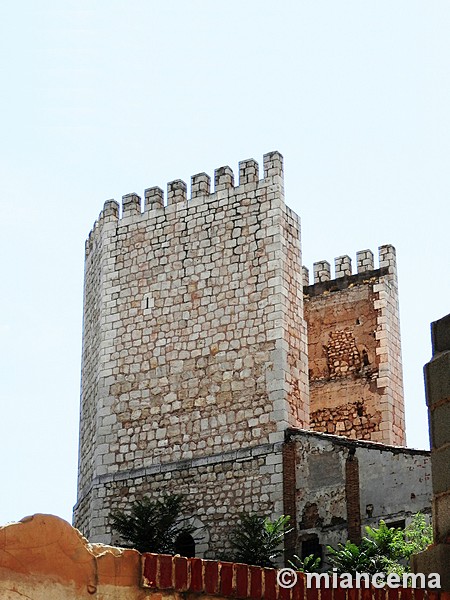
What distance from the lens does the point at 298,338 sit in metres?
20.0

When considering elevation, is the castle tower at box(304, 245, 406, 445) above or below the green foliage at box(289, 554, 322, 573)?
above

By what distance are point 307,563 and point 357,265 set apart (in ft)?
28.6

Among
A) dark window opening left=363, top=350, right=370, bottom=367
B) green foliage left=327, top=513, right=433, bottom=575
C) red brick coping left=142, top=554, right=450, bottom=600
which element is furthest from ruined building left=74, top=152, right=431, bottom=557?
red brick coping left=142, top=554, right=450, bottom=600

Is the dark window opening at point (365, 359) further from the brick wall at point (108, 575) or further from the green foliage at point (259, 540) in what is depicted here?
the brick wall at point (108, 575)

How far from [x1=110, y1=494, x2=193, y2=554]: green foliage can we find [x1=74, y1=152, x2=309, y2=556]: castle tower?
40cm

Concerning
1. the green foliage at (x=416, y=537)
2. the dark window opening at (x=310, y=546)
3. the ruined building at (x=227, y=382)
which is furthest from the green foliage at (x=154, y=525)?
the green foliage at (x=416, y=537)

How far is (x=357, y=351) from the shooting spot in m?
23.4

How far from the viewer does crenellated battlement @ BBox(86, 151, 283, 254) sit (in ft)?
68.1

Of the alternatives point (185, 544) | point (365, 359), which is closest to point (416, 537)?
point (185, 544)

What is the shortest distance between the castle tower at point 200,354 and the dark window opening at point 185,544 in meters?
0.31

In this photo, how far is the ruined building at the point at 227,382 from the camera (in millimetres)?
18266

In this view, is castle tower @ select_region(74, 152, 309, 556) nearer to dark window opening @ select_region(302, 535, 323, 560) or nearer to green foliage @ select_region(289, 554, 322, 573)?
dark window opening @ select_region(302, 535, 323, 560)

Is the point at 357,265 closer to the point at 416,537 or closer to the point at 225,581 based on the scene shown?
the point at 416,537

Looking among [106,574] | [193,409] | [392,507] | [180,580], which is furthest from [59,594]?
[193,409]
